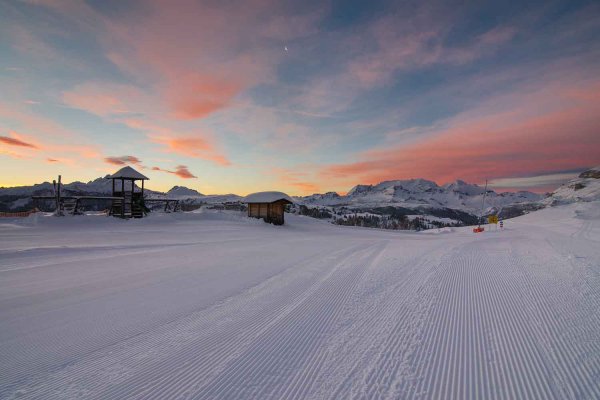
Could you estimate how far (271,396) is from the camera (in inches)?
112

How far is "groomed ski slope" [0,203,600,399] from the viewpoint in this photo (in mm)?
3016

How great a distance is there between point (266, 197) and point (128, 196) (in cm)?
1396

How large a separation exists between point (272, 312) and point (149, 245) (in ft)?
31.2

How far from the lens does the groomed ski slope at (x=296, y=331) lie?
119 inches

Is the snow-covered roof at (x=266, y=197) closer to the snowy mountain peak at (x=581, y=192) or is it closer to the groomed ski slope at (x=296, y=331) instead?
the groomed ski slope at (x=296, y=331)

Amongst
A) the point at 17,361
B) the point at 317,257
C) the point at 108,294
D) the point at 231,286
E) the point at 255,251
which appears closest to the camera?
the point at 17,361

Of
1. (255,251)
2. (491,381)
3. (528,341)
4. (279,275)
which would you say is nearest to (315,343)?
(491,381)

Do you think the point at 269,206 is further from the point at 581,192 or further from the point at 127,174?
the point at 581,192

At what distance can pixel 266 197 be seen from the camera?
1331 inches

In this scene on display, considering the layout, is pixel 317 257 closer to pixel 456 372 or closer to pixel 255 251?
pixel 255 251

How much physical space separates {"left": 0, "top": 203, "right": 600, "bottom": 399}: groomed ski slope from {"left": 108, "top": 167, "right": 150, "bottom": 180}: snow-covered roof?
765 inches

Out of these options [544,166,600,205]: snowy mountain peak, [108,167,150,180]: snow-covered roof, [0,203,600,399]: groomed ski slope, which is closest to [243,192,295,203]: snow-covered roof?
[108,167,150,180]: snow-covered roof

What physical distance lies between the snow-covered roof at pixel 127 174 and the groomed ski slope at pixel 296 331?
1943 cm

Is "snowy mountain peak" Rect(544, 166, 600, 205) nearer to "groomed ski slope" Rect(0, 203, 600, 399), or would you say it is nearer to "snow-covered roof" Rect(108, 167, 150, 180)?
"groomed ski slope" Rect(0, 203, 600, 399)
